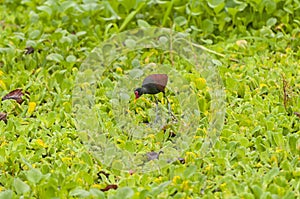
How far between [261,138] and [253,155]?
9cm

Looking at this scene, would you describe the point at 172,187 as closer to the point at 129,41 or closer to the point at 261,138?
the point at 261,138

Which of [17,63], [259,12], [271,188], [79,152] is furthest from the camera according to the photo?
[259,12]

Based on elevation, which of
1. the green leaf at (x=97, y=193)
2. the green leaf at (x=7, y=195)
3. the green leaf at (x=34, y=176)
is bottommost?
the green leaf at (x=7, y=195)

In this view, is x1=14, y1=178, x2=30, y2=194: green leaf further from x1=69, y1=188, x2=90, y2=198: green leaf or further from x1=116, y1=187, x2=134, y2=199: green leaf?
x1=116, y1=187, x2=134, y2=199: green leaf

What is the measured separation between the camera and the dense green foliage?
2.03m

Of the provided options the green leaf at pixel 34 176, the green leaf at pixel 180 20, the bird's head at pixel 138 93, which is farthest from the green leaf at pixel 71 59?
the green leaf at pixel 34 176

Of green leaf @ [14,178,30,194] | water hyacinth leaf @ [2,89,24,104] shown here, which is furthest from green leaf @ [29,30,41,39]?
green leaf @ [14,178,30,194]

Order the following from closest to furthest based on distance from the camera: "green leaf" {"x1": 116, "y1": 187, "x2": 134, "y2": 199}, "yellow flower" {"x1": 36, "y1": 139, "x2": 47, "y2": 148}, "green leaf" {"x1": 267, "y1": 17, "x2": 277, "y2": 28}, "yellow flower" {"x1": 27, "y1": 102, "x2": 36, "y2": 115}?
"green leaf" {"x1": 116, "y1": 187, "x2": 134, "y2": 199}
"yellow flower" {"x1": 36, "y1": 139, "x2": 47, "y2": 148}
"yellow flower" {"x1": 27, "y1": 102, "x2": 36, "y2": 115}
"green leaf" {"x1": 267, "y1": 17, "x2": 277, "y2": 28}

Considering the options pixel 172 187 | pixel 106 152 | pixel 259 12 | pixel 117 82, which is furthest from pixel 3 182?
pixel 259 12

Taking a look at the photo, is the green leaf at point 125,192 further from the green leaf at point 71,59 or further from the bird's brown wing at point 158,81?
the green leaf at point 71,59

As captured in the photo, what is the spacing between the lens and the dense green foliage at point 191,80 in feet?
6.64

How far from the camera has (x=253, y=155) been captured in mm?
2182

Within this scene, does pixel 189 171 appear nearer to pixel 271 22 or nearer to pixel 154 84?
pixel 154 84

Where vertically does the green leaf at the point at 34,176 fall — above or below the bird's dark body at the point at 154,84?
below
